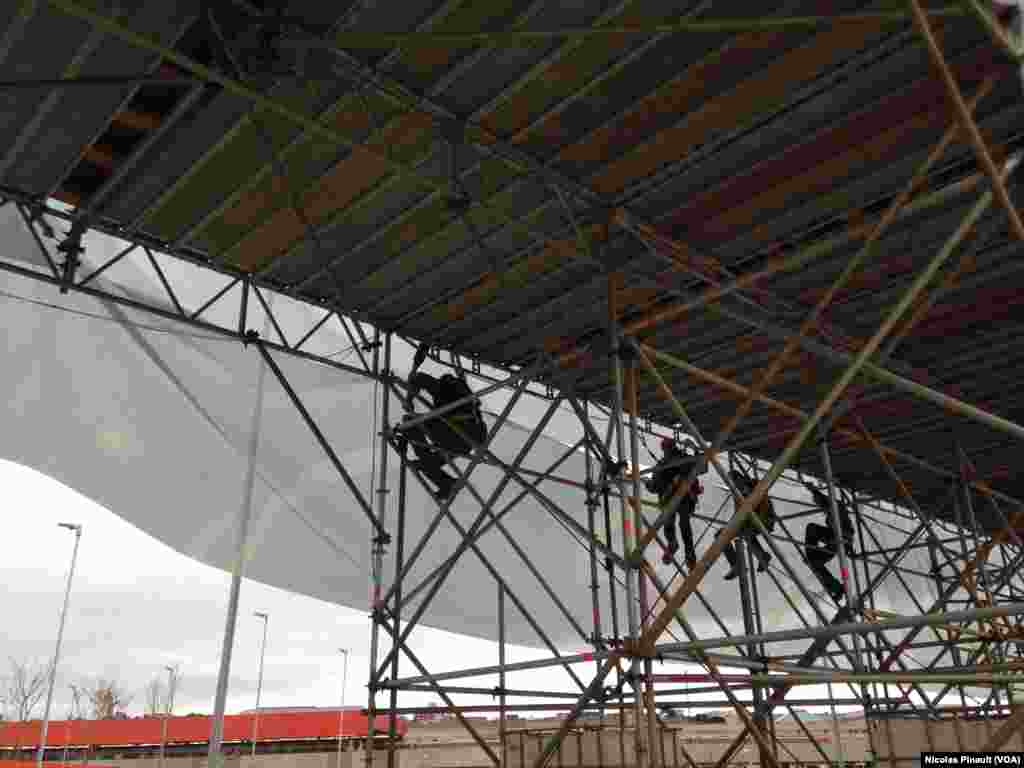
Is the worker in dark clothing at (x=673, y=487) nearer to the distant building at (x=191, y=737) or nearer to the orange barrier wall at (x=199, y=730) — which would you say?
the distant building at (x=191, y=737)

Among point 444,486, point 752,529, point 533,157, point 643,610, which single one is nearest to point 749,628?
point 752,529

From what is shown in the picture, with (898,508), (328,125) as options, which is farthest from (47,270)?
(898,508)

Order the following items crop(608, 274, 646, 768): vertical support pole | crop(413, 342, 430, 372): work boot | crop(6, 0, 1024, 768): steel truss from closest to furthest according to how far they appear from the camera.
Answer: crop(6, 0, 1024, 768): steel truss → crop(608, 274, 646, 768): vertical support pole → crop(413, 342, 430, 372): work boot

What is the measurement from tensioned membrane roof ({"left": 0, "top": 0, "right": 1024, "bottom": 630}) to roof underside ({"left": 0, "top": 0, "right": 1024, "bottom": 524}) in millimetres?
23

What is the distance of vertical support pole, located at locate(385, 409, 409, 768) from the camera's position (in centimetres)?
856

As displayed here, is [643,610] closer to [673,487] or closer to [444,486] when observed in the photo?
[673,487]

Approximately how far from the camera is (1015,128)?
6871mm

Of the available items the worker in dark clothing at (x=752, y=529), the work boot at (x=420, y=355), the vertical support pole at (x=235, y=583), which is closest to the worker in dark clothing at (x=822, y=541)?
the worker in dark clothing at (x=752, y=529)

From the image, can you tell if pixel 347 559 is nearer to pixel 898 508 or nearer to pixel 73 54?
pixel 73 54

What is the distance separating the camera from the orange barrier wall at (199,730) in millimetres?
42344

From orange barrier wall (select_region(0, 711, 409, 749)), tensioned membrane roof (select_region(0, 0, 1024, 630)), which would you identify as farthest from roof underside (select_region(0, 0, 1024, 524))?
orange barrier wall (select_region(0, 711, 409, 749))

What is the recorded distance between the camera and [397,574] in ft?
29.5

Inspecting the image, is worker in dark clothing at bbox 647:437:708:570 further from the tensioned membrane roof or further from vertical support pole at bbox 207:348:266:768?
vertical support pole at bbox 207:348:266:768

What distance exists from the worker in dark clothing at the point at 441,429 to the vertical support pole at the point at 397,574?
267mm
